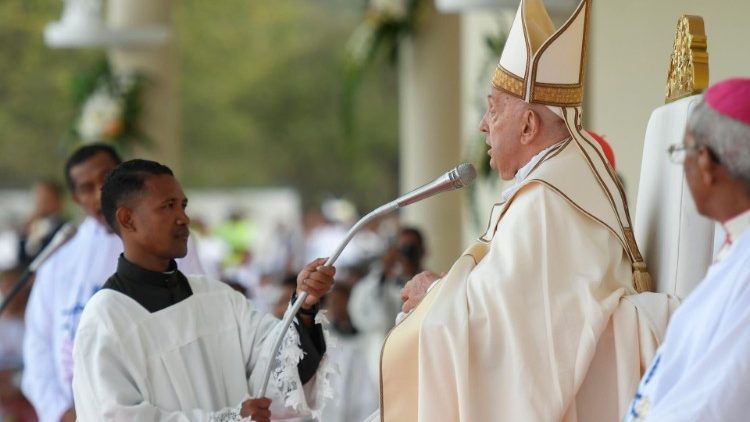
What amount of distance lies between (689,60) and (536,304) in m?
0.91

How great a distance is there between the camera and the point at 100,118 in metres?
9.97

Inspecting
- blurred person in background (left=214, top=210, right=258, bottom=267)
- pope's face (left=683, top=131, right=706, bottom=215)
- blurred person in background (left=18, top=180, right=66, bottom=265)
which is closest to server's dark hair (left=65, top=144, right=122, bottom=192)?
pope's face (left=683, top=131, right=706, bottom=215)

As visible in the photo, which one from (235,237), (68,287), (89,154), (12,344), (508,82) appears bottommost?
(235,237)

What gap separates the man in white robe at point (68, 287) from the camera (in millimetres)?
5512

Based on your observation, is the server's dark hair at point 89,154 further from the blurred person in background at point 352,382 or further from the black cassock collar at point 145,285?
the blurred person in background at point 352,382

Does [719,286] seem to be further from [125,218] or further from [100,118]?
[100,118]

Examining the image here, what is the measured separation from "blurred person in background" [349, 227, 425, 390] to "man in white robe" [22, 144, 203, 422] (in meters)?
2.61

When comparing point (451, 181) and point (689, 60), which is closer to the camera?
point (451, 181)

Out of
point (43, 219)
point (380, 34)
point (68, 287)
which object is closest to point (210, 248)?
point (43, 219)

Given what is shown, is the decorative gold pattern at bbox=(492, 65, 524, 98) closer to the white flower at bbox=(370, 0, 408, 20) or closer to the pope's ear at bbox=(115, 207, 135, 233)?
the pope's ear at bbox=(115, 207, 135, 233)

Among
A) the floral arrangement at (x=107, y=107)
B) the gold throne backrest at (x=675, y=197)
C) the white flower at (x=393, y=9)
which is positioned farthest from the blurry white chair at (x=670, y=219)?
the white flower at (x=393, y=9)

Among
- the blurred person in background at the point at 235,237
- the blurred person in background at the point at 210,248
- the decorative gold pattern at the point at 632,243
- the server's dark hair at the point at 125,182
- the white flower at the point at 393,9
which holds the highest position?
the white flower at the point at 393,9

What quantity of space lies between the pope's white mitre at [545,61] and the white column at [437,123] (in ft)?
21.3

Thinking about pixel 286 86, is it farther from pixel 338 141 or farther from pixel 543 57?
pixel 543 57
